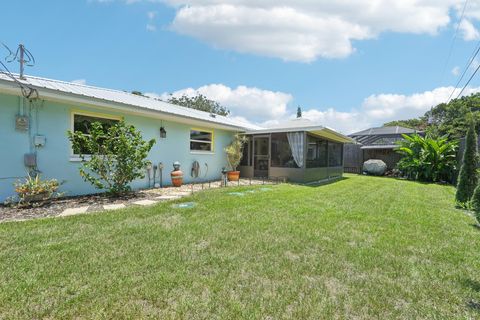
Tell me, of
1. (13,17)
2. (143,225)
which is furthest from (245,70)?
(143,225)

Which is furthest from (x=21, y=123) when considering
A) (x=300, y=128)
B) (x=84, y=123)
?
(x=300, y=128)

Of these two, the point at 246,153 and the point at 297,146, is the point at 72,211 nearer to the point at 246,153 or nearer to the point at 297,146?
the point at 297,146

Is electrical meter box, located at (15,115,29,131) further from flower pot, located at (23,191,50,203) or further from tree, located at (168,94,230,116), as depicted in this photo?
tree, located at (168,94,230,116)

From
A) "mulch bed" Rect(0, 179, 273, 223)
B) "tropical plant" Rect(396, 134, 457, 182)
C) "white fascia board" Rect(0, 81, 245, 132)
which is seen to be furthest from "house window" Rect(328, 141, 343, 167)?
"mulch bed" Rect(0, 179, 273, 223)

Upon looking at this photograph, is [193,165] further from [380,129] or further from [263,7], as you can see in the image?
[380,129]

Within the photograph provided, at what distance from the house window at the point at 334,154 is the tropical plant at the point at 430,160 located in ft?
12.2

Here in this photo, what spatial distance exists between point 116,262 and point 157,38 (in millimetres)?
12003

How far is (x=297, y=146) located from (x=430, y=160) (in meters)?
8.44

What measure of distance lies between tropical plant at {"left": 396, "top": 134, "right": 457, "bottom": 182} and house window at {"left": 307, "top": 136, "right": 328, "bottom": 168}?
518 centimetres

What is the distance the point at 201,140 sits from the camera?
40.9 ft

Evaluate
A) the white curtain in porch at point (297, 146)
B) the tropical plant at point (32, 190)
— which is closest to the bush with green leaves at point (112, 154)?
the tropical plant at point (32, 190)

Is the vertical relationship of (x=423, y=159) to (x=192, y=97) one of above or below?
below

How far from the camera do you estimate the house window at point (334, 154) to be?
55.0 ft

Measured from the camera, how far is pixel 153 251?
3.81 metres
